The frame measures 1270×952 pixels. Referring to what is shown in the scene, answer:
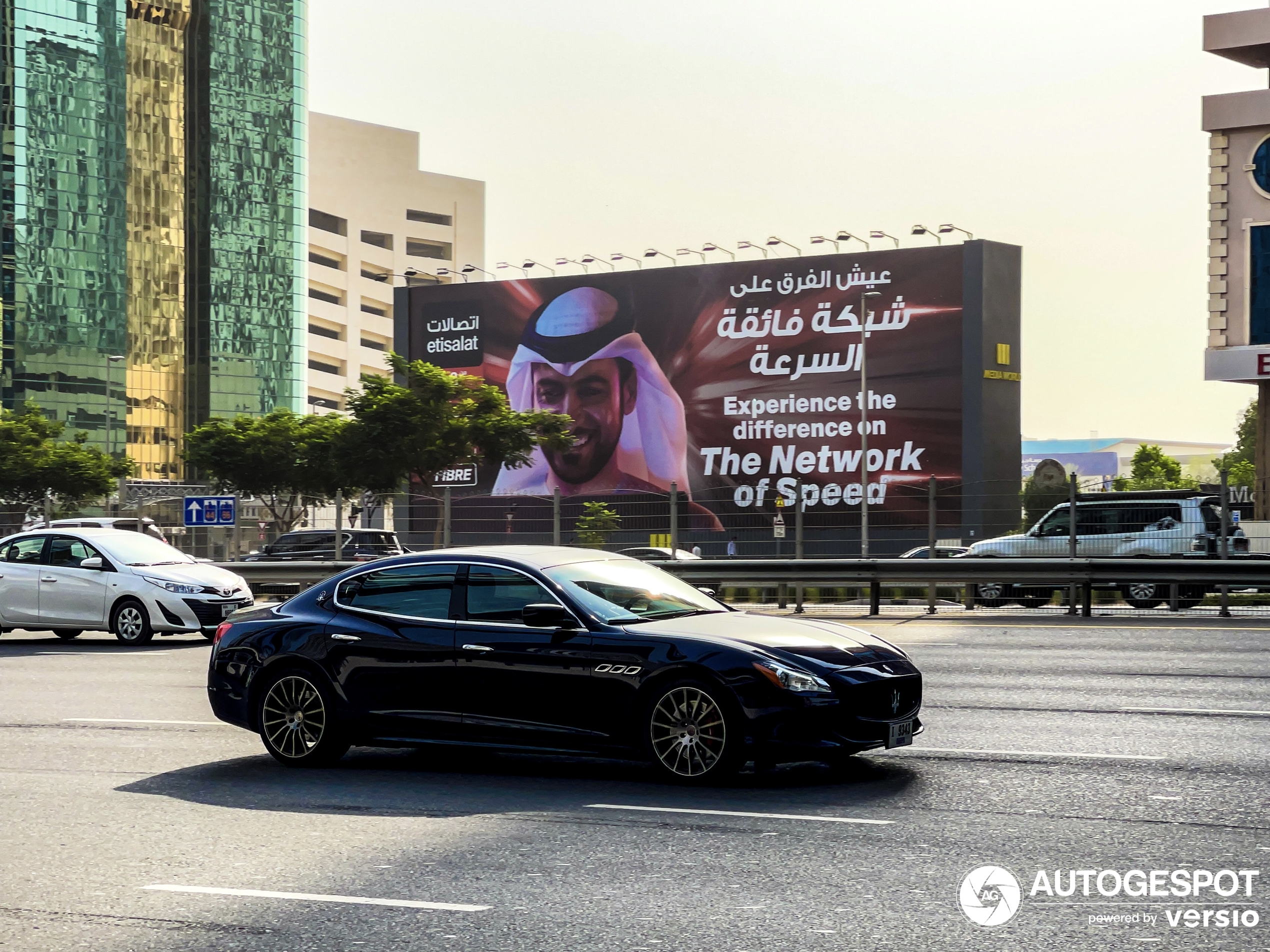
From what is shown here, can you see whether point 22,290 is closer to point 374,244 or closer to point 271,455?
point 374,244

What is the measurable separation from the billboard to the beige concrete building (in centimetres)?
6320

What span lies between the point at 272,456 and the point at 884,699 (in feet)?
166

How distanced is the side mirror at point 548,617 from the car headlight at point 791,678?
121 cm

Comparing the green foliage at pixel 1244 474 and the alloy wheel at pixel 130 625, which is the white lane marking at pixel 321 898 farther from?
the green foliage at pixel 1244 474

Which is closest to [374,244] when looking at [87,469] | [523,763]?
[87,469]

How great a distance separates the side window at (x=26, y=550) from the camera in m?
20.5

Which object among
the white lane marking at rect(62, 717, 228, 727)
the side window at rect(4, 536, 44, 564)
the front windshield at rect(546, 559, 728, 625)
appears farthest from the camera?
the side window at rect(4, 536, 44, 564)

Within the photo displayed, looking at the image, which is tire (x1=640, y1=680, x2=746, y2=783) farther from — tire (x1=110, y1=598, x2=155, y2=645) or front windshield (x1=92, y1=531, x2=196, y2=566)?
front windshield (x1=92, y1=531, x2=196, y2=566)

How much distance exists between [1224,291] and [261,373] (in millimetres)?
99343

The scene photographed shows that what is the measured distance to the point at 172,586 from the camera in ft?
65.1

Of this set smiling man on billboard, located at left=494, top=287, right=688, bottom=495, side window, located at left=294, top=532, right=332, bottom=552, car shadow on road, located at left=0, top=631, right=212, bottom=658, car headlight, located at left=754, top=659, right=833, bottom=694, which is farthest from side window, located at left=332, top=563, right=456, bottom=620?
smiling man on billboard, located at left=494, top=287, right=688, bottom=495

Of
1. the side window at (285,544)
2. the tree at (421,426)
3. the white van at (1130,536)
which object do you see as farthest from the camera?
the tree at (421,426)

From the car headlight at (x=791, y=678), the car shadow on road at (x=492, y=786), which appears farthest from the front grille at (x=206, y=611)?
the car headlight at (x=791, y=678)

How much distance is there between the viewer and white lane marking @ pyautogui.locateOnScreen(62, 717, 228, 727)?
12.0 m
